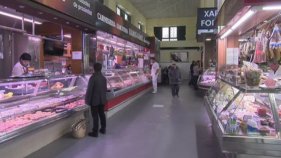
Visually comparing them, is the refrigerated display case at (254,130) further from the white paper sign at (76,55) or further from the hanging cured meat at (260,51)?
the white paper sign at (76,55)

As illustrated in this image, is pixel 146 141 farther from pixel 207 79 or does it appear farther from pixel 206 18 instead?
pixel 206 18

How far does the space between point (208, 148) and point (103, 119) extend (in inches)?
86.4

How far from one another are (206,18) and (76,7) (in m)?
6.25

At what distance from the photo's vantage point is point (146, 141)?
5.23 metres

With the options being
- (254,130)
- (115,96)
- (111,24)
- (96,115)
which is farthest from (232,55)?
(254,130)

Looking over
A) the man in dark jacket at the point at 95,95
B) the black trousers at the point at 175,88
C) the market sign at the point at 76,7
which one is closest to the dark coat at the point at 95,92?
the man in dark jacket at the point at 95,95

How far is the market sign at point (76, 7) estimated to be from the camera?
5.18 meters

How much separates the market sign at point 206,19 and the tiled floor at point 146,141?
4.52m

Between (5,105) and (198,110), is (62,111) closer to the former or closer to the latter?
(5,105)

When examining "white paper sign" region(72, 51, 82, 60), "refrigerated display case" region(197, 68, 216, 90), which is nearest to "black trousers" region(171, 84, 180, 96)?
"refrigerated display case" region(197, 68, 216, 90)

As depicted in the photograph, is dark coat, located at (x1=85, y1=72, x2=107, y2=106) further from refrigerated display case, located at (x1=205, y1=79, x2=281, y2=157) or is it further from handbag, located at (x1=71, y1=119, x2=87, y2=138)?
refrigerated display case, located at (x1=205, y1=79, x2=281, y2=157)

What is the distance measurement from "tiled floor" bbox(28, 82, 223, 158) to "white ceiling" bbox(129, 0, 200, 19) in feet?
36.8

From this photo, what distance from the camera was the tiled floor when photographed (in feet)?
14.8

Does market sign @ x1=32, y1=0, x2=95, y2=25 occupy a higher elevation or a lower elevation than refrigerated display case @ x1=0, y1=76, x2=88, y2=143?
higher
